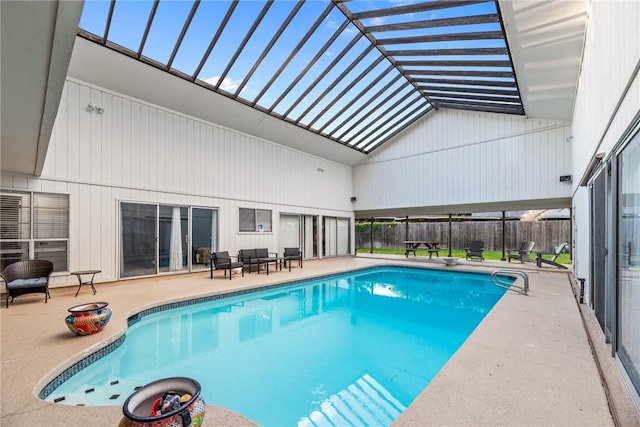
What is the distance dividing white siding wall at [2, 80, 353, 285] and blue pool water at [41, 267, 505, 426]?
320cm

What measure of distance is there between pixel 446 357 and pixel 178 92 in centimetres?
835

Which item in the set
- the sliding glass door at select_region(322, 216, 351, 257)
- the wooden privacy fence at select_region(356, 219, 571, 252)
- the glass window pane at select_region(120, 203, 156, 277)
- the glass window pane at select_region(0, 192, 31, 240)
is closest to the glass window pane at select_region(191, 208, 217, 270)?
the glass window pane at select_region(120, 203, 156, 277)

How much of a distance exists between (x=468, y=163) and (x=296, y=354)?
33.9 ft

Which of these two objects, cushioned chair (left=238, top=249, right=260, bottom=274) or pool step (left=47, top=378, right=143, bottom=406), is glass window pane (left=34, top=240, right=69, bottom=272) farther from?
pool step (left=47, top=378, right=143, bottom=406)

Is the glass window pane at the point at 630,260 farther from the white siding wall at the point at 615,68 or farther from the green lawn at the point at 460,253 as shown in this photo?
the green lawn at the point at 460,253

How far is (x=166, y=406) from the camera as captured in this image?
164cm

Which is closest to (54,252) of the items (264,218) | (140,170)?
(140,170)

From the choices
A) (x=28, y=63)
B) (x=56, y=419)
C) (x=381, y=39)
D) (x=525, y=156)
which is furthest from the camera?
(x=525, y=156)

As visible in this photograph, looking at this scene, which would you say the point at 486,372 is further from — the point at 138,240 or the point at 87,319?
the point at 138,240

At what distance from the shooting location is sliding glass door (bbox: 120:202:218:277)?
7.65m

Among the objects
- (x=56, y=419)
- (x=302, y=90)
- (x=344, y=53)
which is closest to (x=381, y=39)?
(x=344, y=53)

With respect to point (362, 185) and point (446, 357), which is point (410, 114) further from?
point (446, 357)

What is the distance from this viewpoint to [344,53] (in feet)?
26.6

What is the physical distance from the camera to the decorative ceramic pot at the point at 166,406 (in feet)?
5.02
